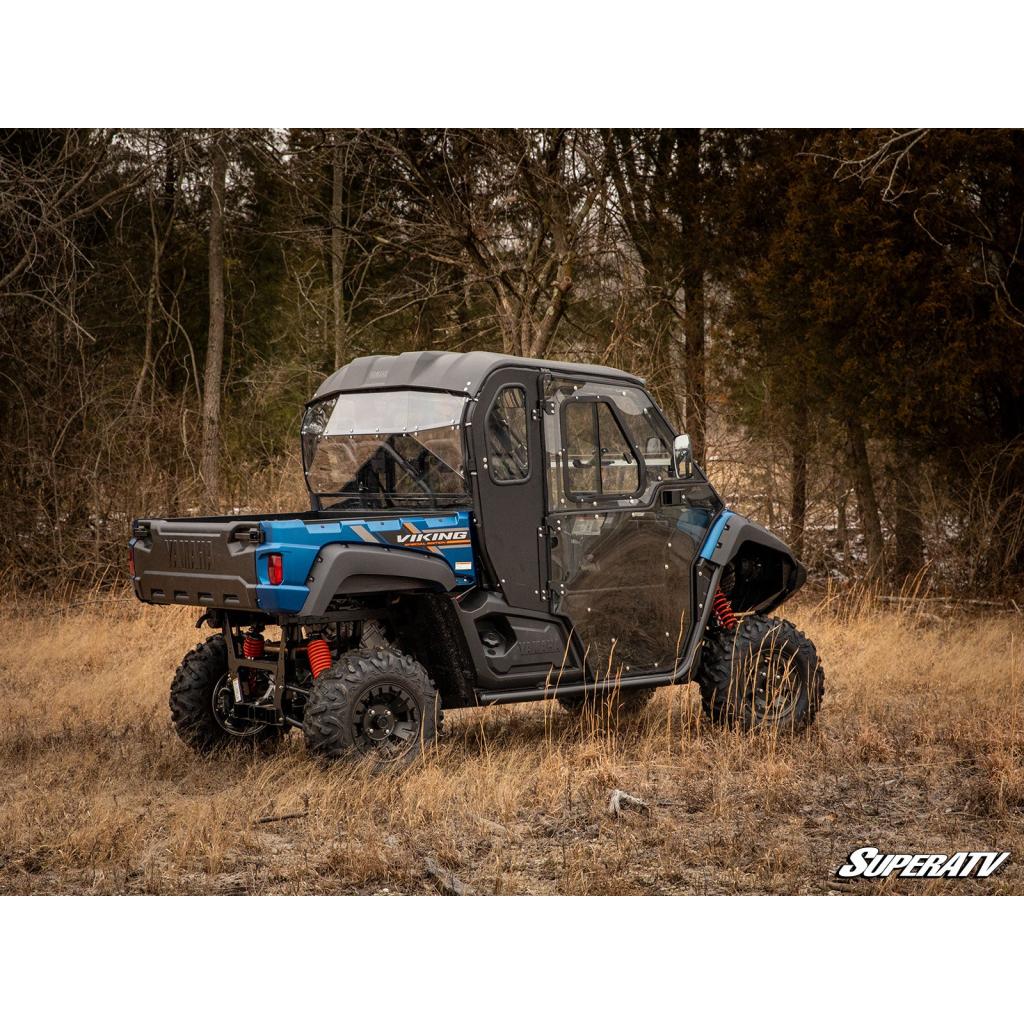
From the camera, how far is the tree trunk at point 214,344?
12.1m

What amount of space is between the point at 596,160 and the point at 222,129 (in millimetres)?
3196

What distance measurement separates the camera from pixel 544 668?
642cm

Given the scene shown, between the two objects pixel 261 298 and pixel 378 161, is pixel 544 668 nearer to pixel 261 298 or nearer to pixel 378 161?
pixel 378 161

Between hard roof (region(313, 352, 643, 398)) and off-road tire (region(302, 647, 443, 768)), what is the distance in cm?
128

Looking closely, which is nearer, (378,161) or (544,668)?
(544,668)

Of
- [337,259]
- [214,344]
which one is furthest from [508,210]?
[214,344]

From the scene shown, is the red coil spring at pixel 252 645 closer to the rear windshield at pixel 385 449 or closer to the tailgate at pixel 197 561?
the tailgate at pixel 197 561

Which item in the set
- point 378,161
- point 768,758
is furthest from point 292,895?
point 378,161

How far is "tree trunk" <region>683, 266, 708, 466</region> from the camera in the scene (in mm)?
12633

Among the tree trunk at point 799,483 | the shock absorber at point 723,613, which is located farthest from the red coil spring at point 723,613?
the tree trunk at point 799,483

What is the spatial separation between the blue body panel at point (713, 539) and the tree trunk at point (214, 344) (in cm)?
617

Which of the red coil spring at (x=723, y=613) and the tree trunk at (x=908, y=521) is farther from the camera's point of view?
the tree trunk at (x=908, y=521)

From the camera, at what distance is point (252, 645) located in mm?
6383

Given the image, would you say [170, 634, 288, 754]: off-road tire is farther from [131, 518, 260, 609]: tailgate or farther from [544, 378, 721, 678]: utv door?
[544, 378, 721, 678]: utv door
